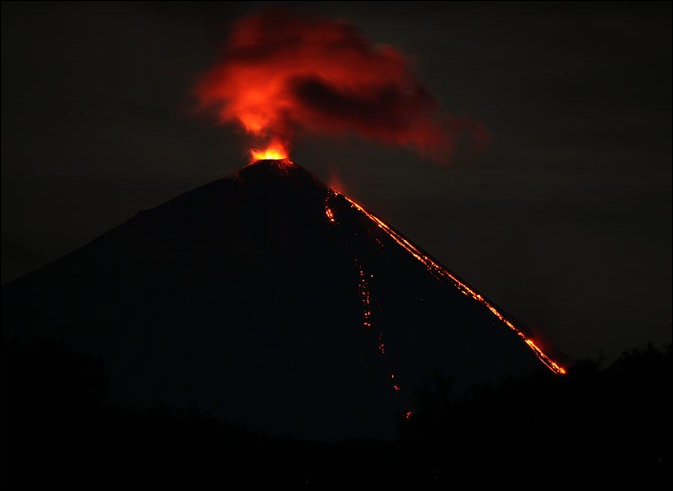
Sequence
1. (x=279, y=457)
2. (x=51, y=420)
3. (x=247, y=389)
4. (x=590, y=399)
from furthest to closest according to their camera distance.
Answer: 1. (x=247, y=389)
2. (x=279, y=457)
3. (x=51, y=420)
4. (x=590, y=399)

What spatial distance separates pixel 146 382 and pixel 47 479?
430 ft

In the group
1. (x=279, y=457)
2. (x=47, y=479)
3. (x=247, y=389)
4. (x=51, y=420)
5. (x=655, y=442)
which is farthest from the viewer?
(x=247, y=389)

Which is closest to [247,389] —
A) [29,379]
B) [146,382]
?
[146,382]

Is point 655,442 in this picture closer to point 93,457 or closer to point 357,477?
point 357,477

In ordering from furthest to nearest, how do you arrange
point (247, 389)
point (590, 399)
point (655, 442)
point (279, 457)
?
point (247, 389)
point (279, 457)
point (590, 399)
point (655, 442)

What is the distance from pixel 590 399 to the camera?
5353 cm

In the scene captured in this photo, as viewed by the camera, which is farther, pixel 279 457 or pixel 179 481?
pixel 279 457

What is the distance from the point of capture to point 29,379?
73.8 metres

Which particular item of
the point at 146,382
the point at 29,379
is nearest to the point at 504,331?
the point at 146,382

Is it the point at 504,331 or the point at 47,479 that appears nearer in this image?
the point at 47,479

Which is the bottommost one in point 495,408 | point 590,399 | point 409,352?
point 590,399

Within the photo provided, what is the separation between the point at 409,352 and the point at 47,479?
Answer: 133558mm

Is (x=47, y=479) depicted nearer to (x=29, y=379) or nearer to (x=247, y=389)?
(x=29, y=379)

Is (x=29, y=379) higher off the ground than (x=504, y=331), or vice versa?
(x=504, y=331)
